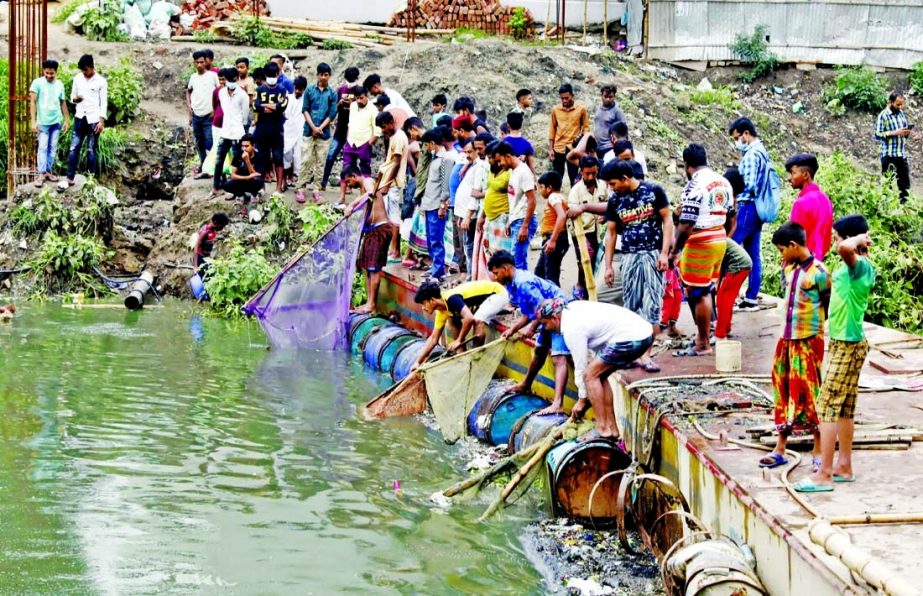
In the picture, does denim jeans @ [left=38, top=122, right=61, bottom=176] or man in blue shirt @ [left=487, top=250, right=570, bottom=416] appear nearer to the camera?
man in blue shirt @ [left=487, top=250, right=570, bottom=416]

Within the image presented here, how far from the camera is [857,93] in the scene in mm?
24875

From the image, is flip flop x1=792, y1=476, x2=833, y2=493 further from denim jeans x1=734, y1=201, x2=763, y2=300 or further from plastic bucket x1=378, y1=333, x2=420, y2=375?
plastic bucket x1=378, y1=333, x2=420, y2=375

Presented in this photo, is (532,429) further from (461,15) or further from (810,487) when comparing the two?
(461,15)

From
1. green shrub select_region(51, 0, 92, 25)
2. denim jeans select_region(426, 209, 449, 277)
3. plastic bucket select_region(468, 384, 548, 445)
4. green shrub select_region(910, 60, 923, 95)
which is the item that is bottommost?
plastic bucket select_region(468, 384, 548, 445)

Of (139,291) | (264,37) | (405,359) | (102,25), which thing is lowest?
(405,359)

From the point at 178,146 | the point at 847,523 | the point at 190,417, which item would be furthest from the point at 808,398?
the point at 178,146

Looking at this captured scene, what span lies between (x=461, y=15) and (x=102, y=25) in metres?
7.35

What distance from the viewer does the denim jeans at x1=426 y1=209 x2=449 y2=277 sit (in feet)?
48.8

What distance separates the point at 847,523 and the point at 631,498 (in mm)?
2414

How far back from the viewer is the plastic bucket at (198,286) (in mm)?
17719

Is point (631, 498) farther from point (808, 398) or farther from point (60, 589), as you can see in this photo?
point (60, 589)

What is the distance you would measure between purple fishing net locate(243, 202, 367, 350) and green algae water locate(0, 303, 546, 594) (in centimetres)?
34

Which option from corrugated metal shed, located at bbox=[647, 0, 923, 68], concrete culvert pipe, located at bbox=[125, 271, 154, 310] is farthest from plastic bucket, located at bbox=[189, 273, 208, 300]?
corrugated metal shed, located at bbox=[647, 0, 923, 68]

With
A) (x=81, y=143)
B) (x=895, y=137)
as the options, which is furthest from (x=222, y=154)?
(x=895, y=137)
